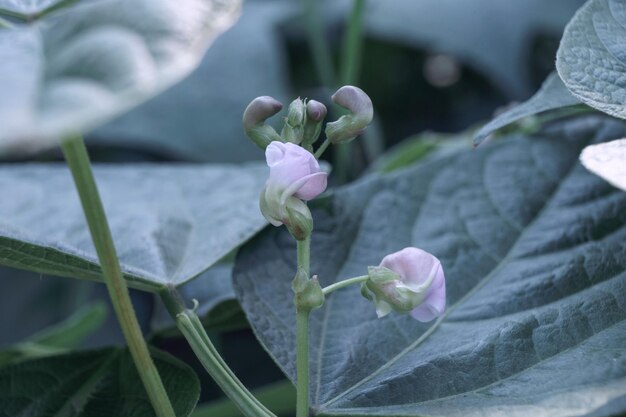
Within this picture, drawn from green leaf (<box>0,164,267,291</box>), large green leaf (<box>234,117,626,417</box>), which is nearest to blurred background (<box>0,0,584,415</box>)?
green leaf (<box>0,164,267,291</box>)

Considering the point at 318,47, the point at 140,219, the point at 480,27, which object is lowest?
the point at 140,219

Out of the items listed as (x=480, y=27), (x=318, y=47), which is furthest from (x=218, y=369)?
(x=480, y=27)

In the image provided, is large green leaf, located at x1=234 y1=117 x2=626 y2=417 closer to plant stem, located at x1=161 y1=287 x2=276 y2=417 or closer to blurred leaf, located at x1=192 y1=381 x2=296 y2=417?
plant stem, located at x1=161 y1=287 x2=276 y2=417

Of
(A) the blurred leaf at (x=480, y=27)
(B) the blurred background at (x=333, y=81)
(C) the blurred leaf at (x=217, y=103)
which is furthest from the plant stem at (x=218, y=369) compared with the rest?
(A) the blurred leaf at (x=480, y=27)

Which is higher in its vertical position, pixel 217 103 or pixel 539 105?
pixel 217 103

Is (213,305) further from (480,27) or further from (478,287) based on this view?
(480,27)

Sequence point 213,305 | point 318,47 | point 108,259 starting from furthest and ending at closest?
1. point 318,47
2. point 213,305
3. point 108,259

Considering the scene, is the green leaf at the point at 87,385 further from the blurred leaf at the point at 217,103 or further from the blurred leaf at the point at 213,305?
the blurred leaf at the point at 217,103
